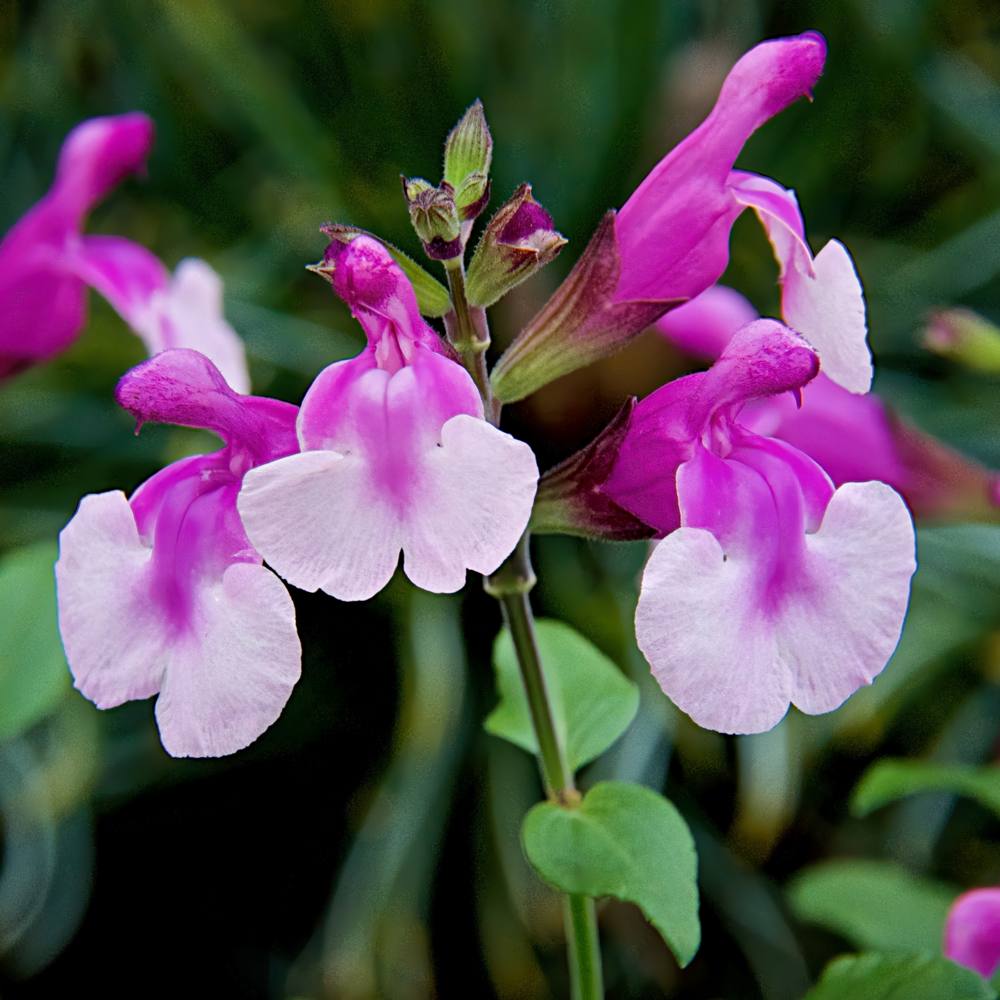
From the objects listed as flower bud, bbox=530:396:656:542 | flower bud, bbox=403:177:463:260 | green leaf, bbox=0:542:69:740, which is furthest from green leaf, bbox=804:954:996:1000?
green leaf, bbox=0:542:69:740

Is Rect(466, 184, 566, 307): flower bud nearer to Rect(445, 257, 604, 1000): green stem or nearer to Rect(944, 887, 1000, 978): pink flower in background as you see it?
Rect(445, 257, 604, 1000): green stem

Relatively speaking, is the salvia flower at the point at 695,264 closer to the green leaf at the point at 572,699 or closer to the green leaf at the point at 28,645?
the green leaf at the point at 572,699

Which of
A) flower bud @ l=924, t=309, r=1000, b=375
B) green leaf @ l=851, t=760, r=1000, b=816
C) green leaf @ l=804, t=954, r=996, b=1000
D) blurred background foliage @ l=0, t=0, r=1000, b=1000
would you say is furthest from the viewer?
blurred background foliage @ l=0, t=0, r=1000, b=1000

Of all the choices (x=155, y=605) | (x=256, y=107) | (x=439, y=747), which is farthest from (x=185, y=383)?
(x=256, y=107)

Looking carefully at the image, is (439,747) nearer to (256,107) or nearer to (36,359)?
(36,359)

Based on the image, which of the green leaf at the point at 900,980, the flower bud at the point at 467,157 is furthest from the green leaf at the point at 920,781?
the flower bud at the point at 467,157

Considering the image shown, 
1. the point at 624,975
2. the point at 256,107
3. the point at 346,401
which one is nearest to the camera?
the point at 346,401

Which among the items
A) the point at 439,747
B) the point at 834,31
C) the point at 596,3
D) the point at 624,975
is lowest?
the point at 624,975
